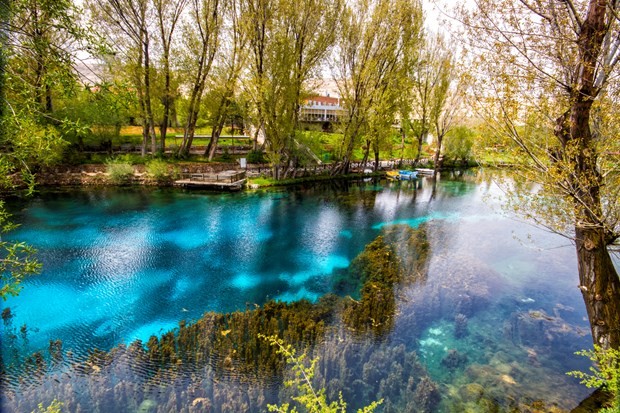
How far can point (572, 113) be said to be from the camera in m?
8.84

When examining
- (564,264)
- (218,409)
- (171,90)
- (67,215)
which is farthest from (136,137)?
(564,264)

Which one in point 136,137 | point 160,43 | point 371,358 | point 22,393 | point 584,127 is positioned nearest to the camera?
point 584,127

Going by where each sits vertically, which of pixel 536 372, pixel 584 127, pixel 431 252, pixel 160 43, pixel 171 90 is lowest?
pixel 536 372

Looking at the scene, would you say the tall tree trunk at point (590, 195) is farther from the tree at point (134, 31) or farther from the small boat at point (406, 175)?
the small boat at point (406, 175)

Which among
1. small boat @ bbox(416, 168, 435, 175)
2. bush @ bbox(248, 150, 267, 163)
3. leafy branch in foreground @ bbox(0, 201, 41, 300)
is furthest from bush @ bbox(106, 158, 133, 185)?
small boat @ bbox(416, 168, 435, 175)

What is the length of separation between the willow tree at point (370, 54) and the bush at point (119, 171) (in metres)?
23.8

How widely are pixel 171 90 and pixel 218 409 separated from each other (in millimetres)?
34044

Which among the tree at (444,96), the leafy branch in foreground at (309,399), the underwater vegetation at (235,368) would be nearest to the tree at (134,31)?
the underwater vegetation at (235,368)

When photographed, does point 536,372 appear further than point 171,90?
No

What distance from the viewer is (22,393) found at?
9.55 meters

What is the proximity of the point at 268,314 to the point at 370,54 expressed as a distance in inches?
1270

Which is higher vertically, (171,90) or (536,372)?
(171,90)

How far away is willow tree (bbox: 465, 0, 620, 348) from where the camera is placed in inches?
331

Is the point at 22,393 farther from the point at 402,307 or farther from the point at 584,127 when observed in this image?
the point at 584,127
